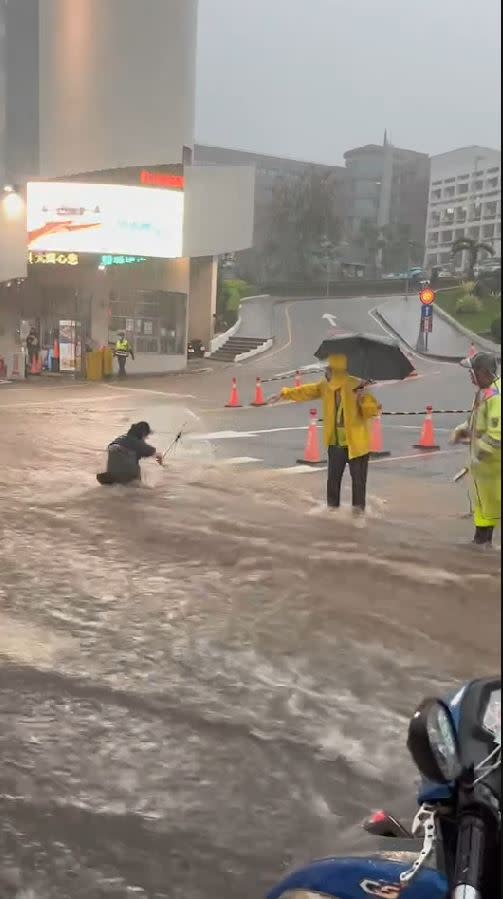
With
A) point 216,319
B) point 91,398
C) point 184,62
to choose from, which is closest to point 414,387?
point 91,398

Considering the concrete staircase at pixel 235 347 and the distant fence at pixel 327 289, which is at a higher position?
the distant fence at pixel 327 289

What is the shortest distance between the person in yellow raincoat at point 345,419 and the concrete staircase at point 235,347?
83.7ft

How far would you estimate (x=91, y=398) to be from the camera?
68.0 ft

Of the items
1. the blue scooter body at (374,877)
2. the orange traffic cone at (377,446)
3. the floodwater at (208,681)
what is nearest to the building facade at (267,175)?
the orange traffic cone at (377,446)

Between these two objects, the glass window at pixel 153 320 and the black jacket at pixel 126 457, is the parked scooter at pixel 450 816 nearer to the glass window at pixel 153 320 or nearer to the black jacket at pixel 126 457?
the black jacket at pixel 126 457

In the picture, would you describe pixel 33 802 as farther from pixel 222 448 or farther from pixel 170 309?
pixel 170 309

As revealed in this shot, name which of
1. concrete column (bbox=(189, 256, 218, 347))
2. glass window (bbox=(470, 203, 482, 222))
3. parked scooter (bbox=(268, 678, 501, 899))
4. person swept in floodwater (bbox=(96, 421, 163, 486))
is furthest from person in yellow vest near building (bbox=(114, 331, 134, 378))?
parked scooter (bbox=(268, 678, 501, 899))

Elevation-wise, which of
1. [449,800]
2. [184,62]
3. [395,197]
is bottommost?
[449,800]

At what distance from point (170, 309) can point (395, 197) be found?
27.5 m

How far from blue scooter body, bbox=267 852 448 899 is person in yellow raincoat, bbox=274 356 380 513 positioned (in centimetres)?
648

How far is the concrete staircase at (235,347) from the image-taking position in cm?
3431

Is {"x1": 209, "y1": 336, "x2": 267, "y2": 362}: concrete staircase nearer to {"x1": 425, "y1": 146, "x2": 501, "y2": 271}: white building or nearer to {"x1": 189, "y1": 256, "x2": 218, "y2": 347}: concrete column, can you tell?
{"x1": 189, "y1": 256, "x2": 218, "y2": 347}: concrete column

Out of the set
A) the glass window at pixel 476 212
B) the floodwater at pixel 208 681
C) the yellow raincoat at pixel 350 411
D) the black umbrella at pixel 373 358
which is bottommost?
the floodwater at pixel 208 681

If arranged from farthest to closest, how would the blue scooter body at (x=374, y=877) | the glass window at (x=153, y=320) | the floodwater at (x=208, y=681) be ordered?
the glass window at (x=153, y=320) < the floodwater at (x=208, y=681) < the blue scooter body at (x=374, y=877)
